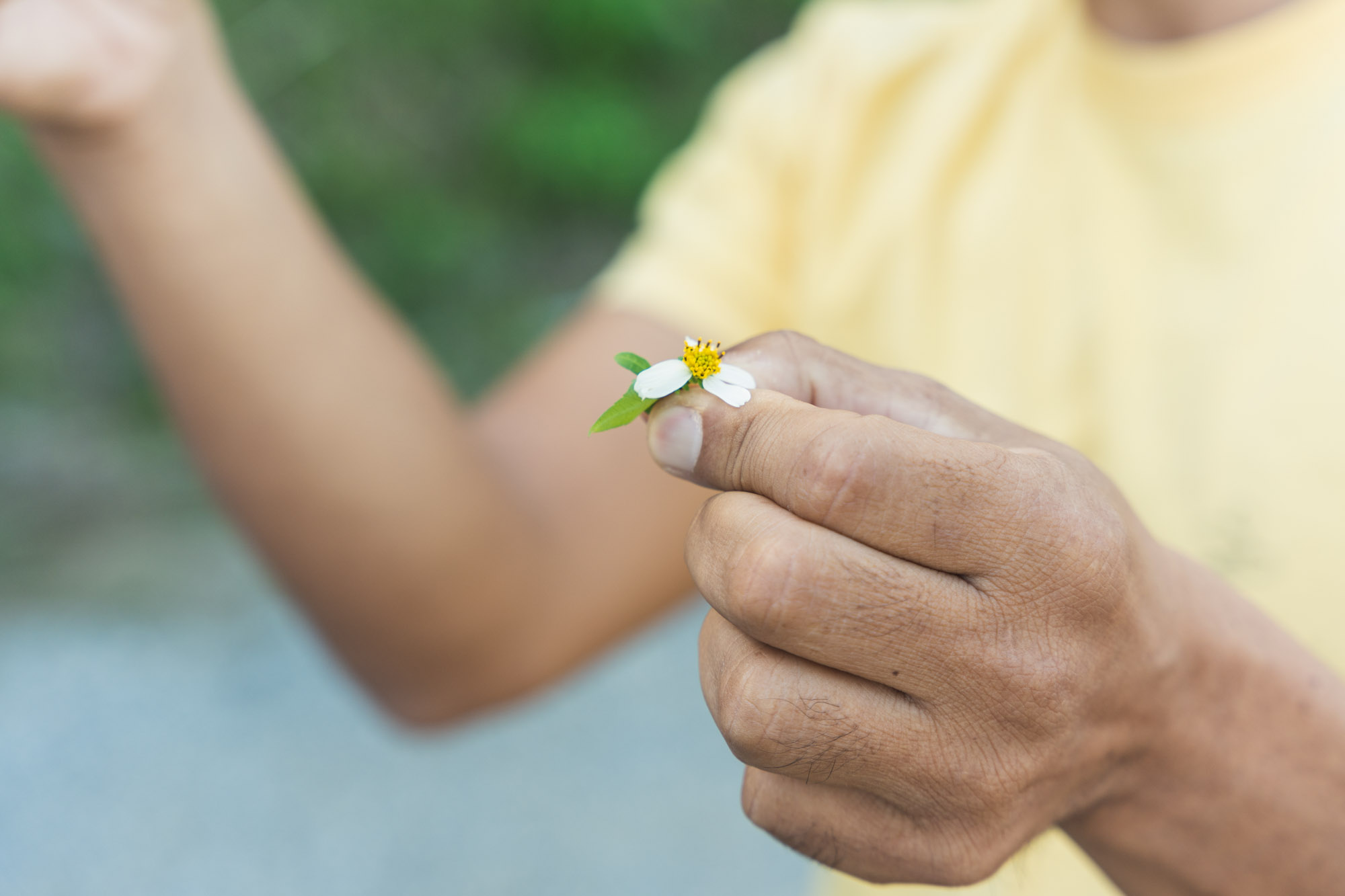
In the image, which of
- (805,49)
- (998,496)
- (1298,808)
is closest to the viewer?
(998,496)

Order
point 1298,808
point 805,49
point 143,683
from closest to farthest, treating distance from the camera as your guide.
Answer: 1. point 1298,808
2. point 805,49
3. point 143,683

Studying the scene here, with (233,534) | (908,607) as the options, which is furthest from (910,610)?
(233,534)

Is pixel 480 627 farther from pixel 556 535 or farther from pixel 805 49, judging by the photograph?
pixel 805 49

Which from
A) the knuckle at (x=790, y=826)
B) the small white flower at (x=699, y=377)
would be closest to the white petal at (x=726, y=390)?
the small white flower at (x=699, y=377)

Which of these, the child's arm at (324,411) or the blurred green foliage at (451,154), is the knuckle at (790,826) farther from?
the blurred green foliage at (451,154)

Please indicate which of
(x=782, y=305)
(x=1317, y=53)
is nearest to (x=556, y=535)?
(x=782, y=305)

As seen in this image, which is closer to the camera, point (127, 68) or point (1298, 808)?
point (1298, 808)

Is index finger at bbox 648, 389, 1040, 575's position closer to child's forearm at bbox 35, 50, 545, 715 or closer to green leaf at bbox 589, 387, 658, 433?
green leaf at bbox 589, 387, 658, 433
